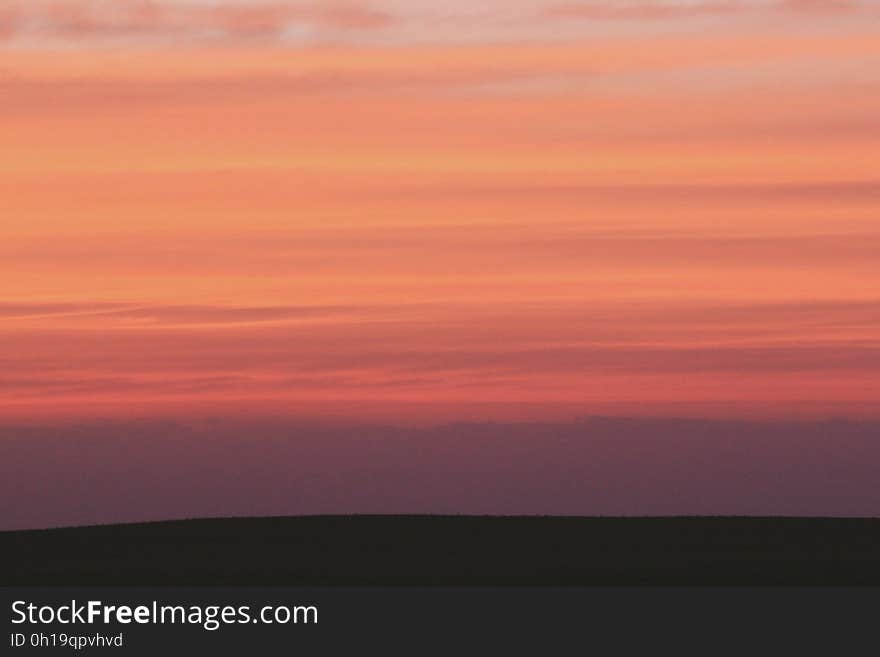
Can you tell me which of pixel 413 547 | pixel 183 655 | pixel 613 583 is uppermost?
pixel 413 547

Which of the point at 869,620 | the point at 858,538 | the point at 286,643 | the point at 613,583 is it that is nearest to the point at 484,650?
the point at 286,643

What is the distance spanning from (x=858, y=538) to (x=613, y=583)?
1975 centimetres

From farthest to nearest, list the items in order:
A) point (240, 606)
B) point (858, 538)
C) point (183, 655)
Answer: point (858, 538), point (240, 606), point (183, 655)

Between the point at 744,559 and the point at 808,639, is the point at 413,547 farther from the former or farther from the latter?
the point at 808,639

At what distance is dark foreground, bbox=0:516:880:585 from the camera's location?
76500mm

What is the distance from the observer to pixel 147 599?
198ft

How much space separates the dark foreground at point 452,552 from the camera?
76.5 metres

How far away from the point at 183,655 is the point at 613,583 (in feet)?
90.3

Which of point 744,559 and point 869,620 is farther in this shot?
point 744,559

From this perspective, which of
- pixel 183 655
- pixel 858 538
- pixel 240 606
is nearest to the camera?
pixel 183 655

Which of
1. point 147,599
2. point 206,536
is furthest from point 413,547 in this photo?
point 147,599

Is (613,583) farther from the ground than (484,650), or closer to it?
farther from the ground

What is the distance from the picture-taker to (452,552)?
84.8 metres

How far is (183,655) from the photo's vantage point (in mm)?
51844
